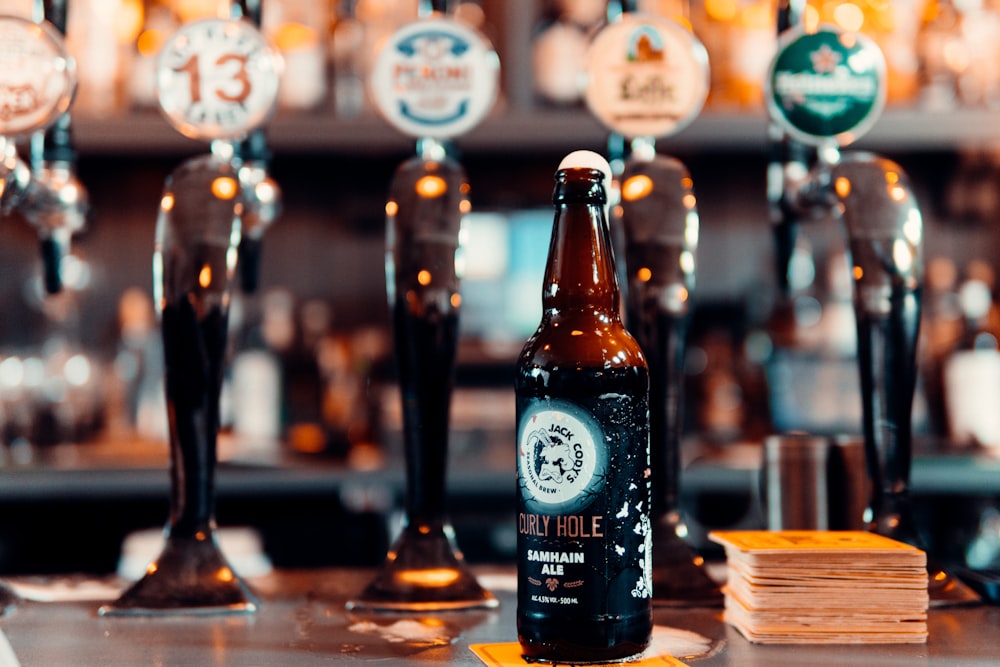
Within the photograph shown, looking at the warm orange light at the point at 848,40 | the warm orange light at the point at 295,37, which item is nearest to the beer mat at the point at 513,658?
the warm orange light at the point at 848,40

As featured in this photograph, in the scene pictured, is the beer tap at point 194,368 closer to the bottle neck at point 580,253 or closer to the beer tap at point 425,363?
the beer tap at point 425,363

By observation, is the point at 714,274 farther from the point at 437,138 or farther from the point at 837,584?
the point at 837,584

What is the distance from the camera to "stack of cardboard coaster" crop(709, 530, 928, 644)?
760 millimetres

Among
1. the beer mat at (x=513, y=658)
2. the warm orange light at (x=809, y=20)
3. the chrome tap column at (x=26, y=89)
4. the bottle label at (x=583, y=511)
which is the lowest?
the beer mat at (x=513, y=658)

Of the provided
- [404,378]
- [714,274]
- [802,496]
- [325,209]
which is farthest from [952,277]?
[404,378]

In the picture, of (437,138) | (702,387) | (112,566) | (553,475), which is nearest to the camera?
(553,475)

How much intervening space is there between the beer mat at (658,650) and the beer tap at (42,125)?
51cm

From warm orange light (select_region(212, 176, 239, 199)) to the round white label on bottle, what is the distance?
1.18ft

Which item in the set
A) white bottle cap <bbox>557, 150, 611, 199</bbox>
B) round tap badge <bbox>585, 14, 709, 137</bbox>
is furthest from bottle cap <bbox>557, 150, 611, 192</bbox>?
round tap badge <bbox>585, 14, 709, 137</bbox>

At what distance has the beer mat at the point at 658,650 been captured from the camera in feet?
2.27

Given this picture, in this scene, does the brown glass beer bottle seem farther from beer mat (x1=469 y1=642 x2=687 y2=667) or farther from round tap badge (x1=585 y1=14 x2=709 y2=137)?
round tap badge (x1=585 y1=14 x2=709 y2=137)

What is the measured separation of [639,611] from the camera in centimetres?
70

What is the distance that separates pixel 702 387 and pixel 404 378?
6.14 ft

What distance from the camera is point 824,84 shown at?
1.00 m
